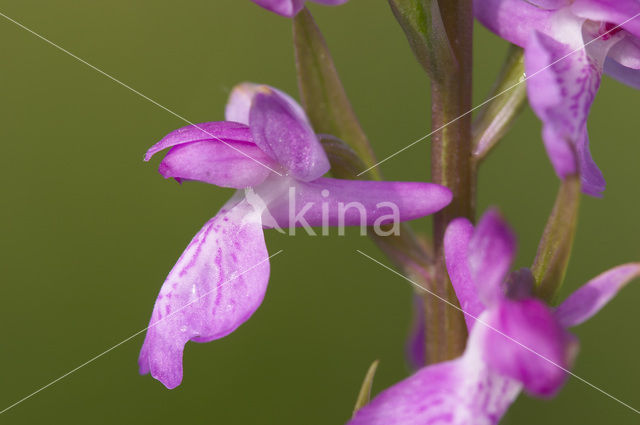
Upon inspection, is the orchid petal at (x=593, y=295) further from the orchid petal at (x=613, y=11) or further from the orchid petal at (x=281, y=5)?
the orchid petal at (x=281, y=5)

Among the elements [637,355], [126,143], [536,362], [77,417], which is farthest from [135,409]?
[536,362]

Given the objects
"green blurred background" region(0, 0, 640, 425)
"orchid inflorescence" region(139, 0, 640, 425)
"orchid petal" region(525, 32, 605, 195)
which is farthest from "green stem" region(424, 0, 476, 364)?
"green blurred background" region(0, 0, 640, 425)

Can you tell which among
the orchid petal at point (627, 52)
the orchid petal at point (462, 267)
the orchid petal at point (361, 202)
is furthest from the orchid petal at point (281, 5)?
the orchid petal at point (627, 52)

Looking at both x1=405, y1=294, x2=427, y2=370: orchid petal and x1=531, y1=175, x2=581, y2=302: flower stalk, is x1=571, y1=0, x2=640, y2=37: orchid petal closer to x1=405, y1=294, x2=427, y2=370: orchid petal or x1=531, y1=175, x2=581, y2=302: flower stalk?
x1=531, y1=175, x2=581, y2=302: flower stalk

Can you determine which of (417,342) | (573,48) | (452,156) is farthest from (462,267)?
(417,342)

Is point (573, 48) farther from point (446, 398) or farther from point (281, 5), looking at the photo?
point (446, 398)
